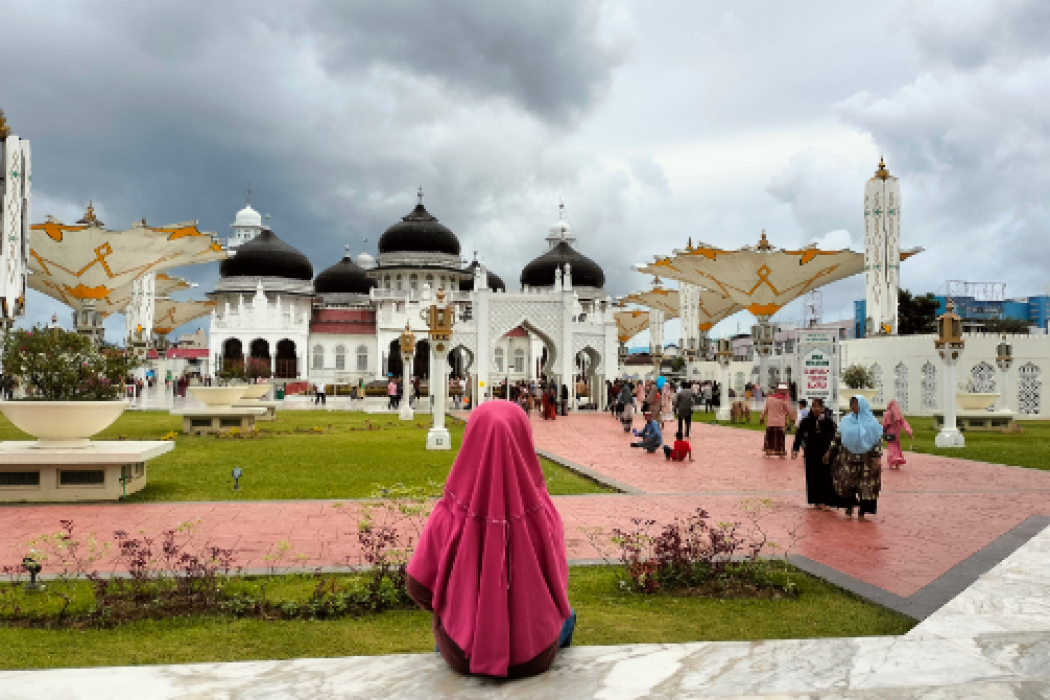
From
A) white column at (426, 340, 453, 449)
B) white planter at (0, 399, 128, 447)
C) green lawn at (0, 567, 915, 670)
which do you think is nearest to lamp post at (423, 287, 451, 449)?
white column at (426, 340, 453, 449)

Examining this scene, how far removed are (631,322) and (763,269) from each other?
28631mm

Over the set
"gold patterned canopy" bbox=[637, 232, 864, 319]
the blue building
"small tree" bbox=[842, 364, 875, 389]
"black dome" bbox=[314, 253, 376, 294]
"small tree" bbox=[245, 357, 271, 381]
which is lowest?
"small tree" bbox=[842, 364, 875, 389]

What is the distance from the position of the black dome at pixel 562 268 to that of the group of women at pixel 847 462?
49.7 metres

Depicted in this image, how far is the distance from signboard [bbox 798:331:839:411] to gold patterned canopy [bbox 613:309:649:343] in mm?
44566

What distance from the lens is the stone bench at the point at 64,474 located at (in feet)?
28.0

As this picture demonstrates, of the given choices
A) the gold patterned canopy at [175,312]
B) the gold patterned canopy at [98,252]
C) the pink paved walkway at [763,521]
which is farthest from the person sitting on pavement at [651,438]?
the gold patterned canopy at [175,312]

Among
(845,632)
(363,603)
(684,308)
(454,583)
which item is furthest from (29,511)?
(684,308)

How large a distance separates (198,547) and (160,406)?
24.9m

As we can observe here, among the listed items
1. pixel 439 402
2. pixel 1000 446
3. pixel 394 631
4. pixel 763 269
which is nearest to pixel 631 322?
pixel 763 269

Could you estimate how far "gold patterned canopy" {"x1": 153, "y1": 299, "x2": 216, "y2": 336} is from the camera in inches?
1845

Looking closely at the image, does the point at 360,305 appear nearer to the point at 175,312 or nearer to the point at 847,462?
the point at 175,312

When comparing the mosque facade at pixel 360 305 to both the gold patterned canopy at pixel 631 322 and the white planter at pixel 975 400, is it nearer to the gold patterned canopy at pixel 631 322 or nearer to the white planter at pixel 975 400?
the gold patterned canopy at pixel 631 322

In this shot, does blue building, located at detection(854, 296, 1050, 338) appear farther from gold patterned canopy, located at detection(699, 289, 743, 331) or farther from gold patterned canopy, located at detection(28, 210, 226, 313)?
gold patterned canopy, located at detection(28, 210, 226, 313)

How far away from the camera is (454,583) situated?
9.98 ft
